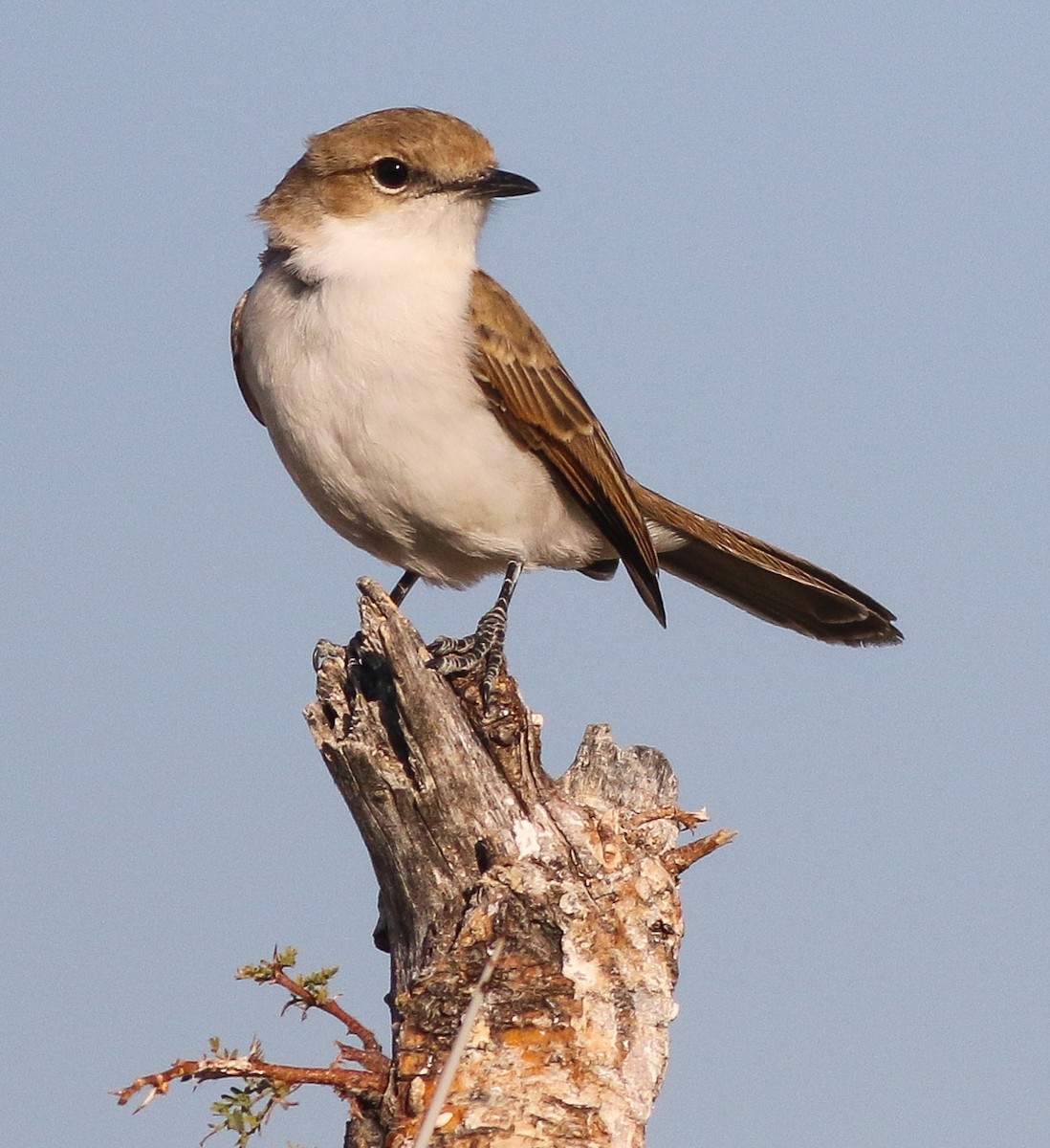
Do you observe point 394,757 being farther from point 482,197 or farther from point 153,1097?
point 482,197

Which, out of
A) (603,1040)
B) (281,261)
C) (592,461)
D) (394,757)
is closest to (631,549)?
(592,461)

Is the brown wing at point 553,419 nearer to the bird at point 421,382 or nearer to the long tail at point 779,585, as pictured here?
the bird at point 421,382

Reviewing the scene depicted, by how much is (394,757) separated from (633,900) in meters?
0.98

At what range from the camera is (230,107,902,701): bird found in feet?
25.2

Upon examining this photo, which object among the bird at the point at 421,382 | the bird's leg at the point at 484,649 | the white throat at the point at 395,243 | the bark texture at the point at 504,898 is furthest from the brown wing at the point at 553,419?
the bark texture at the point at 504,898

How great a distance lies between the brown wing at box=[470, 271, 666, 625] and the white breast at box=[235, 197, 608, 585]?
0.32 feet

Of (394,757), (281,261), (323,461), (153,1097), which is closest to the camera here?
(153,1097)

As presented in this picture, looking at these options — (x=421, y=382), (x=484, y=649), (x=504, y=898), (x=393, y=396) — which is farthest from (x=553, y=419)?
(x=504, y=898)

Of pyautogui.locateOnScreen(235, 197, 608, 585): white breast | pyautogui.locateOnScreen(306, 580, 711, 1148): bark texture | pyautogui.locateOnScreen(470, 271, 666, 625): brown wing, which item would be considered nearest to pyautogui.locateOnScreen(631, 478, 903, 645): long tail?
pyautogui.locateOnScreen(470, 271, 666, 625): brown wing

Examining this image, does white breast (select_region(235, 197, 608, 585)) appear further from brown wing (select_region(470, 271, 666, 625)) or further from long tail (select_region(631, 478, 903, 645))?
long tail (select_region(631, 478, 903, 645))

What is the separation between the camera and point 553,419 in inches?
331

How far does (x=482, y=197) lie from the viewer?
841cm

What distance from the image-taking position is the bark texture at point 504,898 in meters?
5.34

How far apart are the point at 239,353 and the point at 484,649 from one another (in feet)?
7.98
